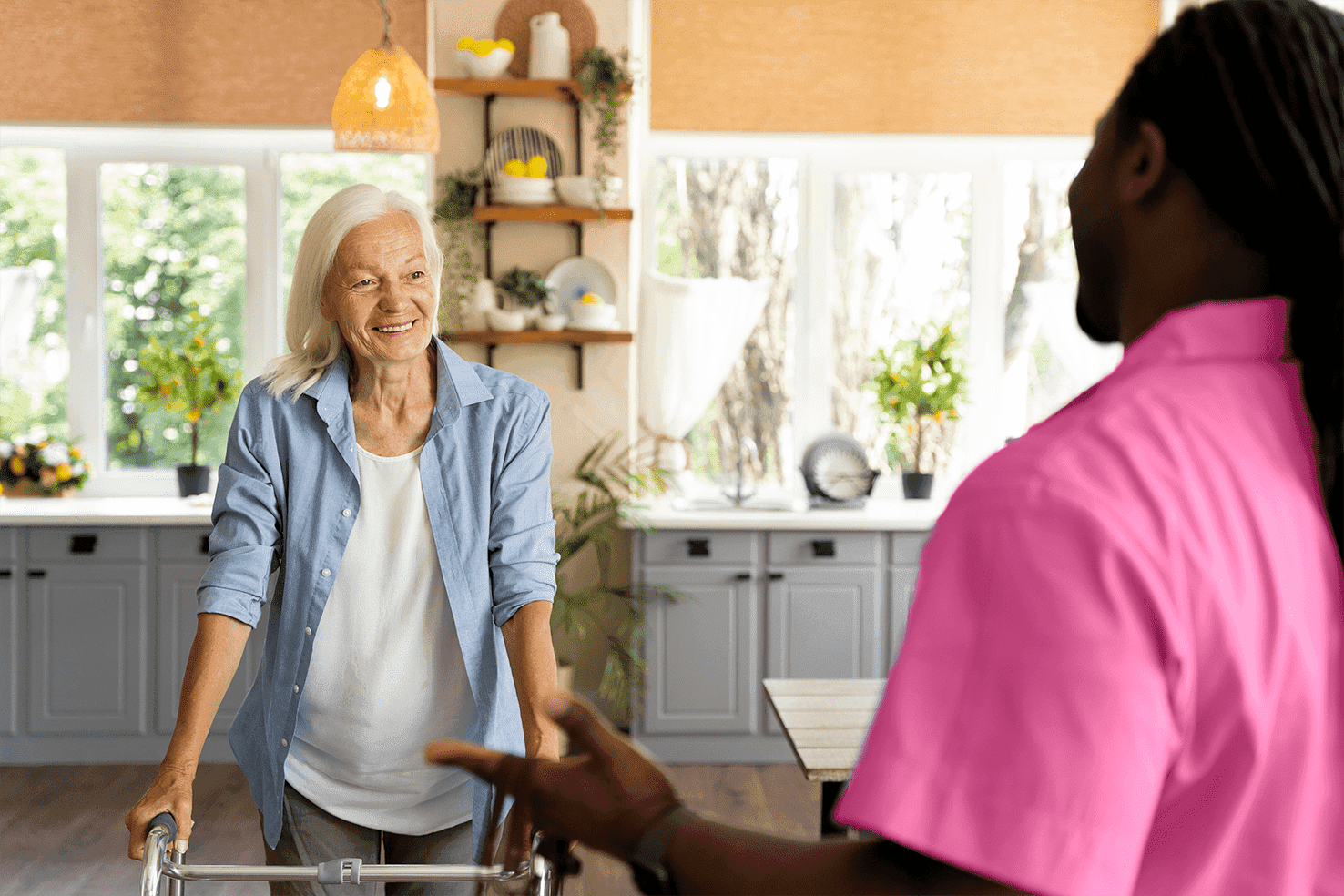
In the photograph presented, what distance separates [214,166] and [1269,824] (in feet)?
15.6

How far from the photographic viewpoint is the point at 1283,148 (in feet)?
1.65

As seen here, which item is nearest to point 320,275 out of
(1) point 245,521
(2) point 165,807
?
(1) point 245,521

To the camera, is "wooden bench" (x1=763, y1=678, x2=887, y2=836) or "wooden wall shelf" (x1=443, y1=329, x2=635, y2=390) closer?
"wooden bench" (x1=763, y1=678, x2=887, y2=836)

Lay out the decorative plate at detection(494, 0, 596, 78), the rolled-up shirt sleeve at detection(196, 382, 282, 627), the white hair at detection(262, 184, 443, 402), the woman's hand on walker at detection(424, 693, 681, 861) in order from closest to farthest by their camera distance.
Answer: the woman's hand on walker at detection(424, 693, 681, 861), the rolled-up shirt sleeve at detection(196, 382, 282, 627), the white hair at detection(262, 184, 443, 402), the decorative plate at detection(494, 0, 596, 78)

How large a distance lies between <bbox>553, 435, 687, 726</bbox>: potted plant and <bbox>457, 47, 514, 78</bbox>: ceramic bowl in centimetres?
136

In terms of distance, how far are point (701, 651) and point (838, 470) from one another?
0.90 meters

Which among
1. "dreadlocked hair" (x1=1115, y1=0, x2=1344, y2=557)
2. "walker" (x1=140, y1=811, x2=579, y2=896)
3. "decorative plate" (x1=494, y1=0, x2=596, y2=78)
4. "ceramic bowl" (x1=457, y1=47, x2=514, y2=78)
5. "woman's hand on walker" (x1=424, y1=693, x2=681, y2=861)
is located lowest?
"walker" (x1=140, y1=811, x2=579, y2=896)

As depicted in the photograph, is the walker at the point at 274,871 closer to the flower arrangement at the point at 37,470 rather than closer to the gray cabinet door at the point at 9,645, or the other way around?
the gray cabinet door at the point at 9,645

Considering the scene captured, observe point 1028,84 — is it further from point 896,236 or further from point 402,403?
point 402,403

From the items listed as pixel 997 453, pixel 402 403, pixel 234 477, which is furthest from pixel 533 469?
pixel 997 453

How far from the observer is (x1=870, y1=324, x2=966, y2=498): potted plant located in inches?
175

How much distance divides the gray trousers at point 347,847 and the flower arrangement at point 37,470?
3.31 metres

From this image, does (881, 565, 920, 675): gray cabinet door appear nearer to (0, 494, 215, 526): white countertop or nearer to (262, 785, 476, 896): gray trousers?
(0, 494, 215, 526): white countertop

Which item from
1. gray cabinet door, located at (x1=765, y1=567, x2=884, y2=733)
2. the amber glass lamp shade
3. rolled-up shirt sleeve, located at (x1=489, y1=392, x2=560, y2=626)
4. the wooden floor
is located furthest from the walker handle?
gray cabinet door, located at (x1=765, y1=567, x2=884, y2=733)
